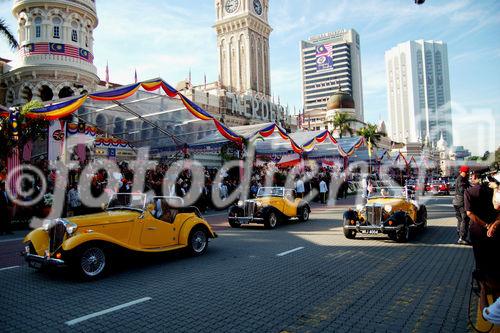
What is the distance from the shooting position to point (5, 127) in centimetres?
1397

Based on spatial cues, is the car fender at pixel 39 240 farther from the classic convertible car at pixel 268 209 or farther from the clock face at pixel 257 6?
the clock face at pixel 257 6

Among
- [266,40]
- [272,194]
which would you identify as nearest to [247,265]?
[272,194]

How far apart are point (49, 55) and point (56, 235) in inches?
1120

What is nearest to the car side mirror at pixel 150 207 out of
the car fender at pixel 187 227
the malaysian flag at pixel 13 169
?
the car fender at pixel 187 227

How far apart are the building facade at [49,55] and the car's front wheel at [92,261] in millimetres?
26602

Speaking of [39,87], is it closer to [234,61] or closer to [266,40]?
[234,61]

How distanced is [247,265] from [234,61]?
87.3m

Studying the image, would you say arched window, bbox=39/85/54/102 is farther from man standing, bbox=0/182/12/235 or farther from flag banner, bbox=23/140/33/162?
man standing, bbox=0/182/12/235

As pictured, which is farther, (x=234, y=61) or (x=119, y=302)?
(x=234, y=61)

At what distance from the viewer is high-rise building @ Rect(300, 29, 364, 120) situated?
162250mm

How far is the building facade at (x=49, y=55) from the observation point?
2975cm

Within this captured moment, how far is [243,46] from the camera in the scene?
8925 centimetres

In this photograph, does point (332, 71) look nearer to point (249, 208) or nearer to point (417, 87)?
point (417, 87)

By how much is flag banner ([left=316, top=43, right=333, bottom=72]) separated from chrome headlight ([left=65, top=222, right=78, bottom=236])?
552 feet
